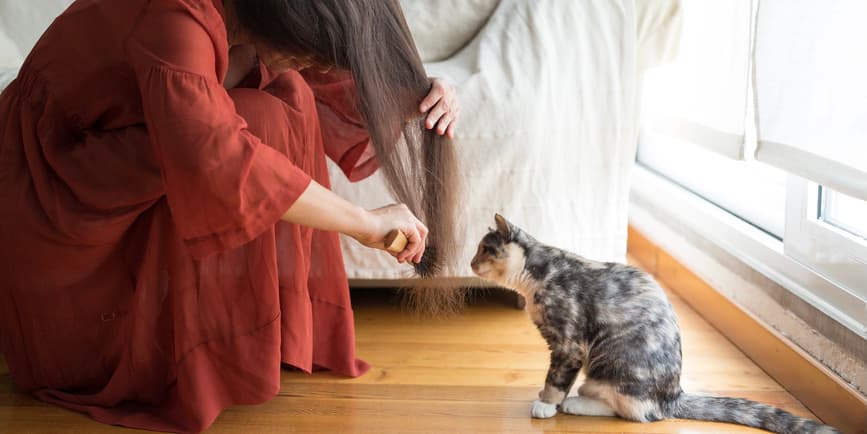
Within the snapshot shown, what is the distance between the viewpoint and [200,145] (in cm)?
107

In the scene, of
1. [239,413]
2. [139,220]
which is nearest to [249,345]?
[239,413]

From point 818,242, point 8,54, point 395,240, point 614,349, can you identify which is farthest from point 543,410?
point 8,54

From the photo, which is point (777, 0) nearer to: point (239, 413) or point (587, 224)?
point (587, 224)

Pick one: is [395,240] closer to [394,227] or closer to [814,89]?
[394,227]

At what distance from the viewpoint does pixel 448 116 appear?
4.56 feet

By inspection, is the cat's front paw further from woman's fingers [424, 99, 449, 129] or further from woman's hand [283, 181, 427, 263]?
woman's fingers [424, 99, 449, 129]

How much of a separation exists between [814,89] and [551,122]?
A: 550 mm

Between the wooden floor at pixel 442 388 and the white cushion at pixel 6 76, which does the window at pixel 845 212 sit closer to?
the wooden floor at pixel 442 388

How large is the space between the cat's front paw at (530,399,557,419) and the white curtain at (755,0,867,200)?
1.71 ft

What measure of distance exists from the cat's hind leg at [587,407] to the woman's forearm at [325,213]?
0.49 metres

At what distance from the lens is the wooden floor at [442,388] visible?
4.65 ft

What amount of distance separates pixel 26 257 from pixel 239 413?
41cm

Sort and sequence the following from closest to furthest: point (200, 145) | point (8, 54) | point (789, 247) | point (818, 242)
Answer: point (200, 145)
point (818, 242)
point (789, 247)
point (8, 54)

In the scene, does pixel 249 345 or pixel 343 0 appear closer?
pixel 343 0
